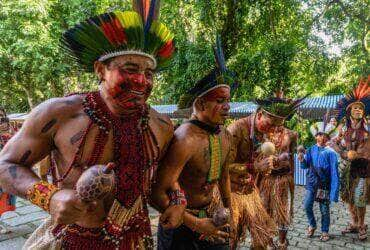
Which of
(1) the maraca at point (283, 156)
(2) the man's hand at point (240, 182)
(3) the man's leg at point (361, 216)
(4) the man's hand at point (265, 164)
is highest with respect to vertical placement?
(4) the man's hand at point (265, 164)

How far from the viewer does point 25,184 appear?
5.51 feet

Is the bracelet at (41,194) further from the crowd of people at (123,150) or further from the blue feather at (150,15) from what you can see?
the blue feather at (150,15)

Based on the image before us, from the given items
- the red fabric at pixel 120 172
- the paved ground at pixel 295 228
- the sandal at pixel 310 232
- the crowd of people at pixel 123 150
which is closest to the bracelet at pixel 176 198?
the crowd of people at pixel 123 150

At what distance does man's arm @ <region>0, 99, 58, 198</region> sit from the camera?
1.69 m

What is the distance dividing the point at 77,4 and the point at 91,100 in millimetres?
14433

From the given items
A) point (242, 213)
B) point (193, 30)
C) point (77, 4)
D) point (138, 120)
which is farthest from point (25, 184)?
point (77, 4)

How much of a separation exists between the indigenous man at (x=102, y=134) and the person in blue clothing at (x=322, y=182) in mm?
4716

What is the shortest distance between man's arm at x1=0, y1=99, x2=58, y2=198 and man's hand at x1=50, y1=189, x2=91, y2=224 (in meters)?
0.22

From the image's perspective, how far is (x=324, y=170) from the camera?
6.02 meters

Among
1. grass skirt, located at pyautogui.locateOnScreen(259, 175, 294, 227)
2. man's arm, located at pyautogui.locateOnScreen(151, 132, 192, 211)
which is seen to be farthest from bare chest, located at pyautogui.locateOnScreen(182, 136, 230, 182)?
grass skirt, located at pyautogui.locateOnScreen(259, 175, 294, 227)

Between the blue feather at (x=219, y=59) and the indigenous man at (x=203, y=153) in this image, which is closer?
the indigenous man at (x=203, y=153)

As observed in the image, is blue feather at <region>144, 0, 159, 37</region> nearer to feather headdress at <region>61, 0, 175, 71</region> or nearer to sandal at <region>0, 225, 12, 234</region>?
feather headdress at <region>61, 0, 175, 71</region>

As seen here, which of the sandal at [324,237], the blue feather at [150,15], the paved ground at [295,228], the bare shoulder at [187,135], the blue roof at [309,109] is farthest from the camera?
the blue roof at [309,109]

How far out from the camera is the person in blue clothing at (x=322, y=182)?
5871 mm
